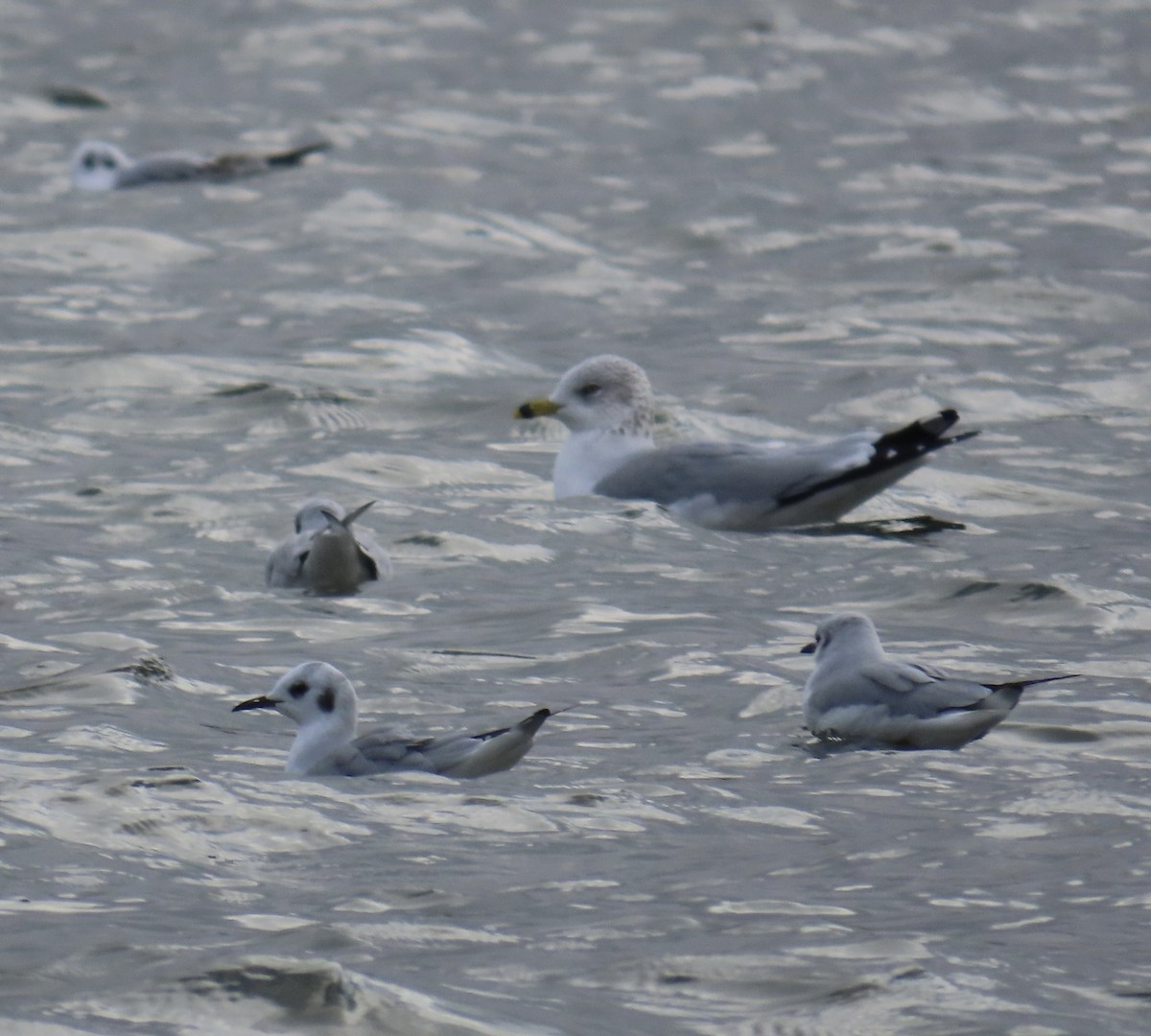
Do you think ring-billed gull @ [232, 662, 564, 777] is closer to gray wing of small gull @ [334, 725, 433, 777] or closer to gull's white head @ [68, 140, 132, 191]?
gray wing of small gull @ [334, 725, 433, 777]

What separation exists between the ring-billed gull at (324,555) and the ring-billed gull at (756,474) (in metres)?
1.62

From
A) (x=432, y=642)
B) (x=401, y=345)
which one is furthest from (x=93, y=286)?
(x=432, y=642)

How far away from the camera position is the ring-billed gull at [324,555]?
356 inches

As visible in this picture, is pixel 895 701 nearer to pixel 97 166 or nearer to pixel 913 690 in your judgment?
pixel 913 690

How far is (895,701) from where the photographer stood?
280 inches

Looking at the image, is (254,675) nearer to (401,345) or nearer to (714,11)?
(401,345)

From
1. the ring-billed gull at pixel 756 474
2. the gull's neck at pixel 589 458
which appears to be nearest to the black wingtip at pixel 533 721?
the ring-billed gull at pixel 756 474

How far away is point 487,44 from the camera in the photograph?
24.7 m

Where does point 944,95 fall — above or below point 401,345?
above

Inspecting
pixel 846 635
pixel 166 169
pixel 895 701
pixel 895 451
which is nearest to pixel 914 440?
pixel 895 451

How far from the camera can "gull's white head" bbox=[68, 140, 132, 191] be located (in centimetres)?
1894

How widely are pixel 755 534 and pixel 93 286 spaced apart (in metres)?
6.81

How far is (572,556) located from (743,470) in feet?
3.10

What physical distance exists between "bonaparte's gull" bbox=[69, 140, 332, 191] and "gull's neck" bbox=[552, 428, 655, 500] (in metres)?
8.95
